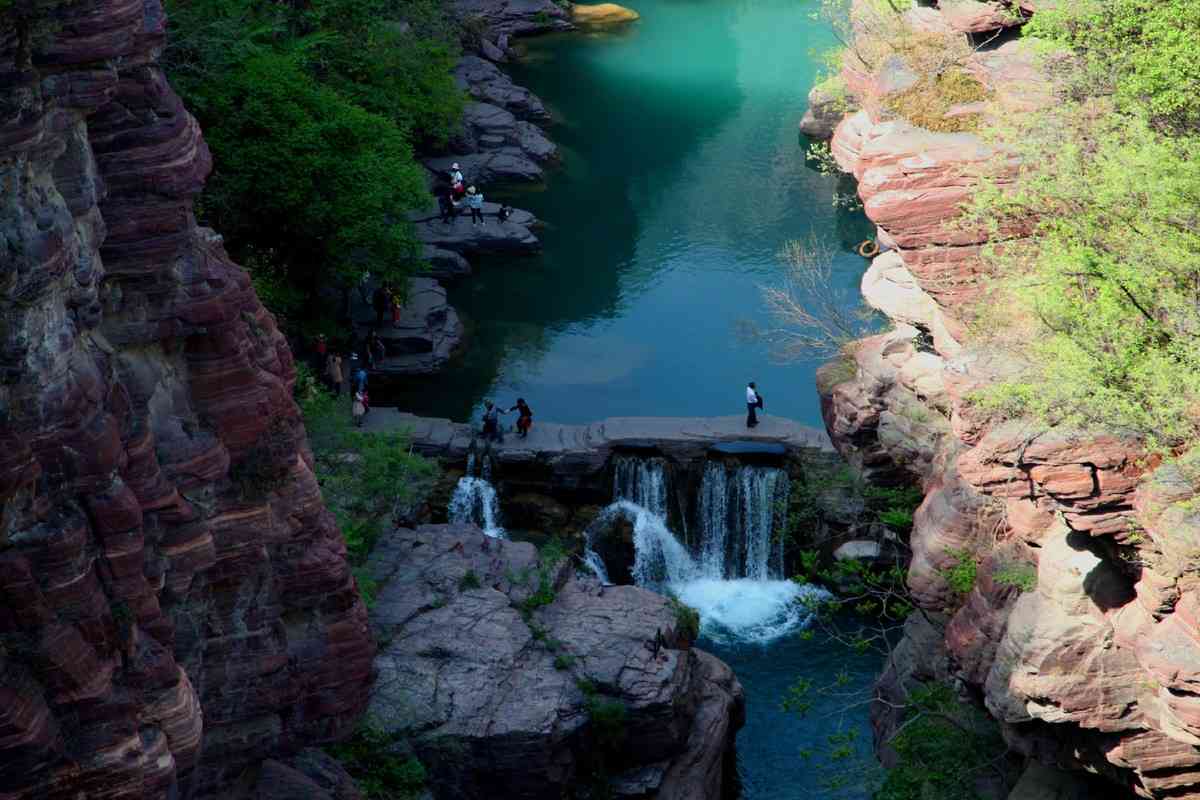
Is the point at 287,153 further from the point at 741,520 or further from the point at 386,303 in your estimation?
the point at 741,520

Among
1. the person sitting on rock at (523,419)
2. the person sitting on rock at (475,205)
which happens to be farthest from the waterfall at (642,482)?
the person sitting on rock at (475,205)

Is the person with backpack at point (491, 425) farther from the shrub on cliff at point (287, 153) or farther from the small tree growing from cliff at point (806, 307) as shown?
the small tree growing from cliff at point (806, 307)

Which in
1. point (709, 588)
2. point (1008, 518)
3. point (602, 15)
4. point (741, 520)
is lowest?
point (709, 588)

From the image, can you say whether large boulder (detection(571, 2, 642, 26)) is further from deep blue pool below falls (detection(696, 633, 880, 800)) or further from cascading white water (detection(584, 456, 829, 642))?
deep blue pool below falls (detection(696, 633, 880, 800))

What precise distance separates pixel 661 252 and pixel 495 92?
16.2 m

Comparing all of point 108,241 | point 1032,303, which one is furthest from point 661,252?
point 108,241

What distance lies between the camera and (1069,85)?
27703mm

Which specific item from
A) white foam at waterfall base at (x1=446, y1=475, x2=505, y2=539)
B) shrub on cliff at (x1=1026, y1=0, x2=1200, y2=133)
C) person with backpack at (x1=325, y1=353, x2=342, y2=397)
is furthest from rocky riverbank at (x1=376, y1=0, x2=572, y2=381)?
shrub on cliff at (x1=1026, y1=0, x2=1200, y2=133)

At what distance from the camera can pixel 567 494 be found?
137ft

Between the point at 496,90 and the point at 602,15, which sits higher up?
the point at 602,15

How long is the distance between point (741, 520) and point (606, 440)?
460cm

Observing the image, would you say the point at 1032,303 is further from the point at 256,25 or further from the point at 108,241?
the point at 256,25

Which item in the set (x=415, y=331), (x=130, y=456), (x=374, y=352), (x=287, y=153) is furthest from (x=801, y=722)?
(x=287, y=153)

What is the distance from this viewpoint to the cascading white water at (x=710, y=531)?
41125 mm
